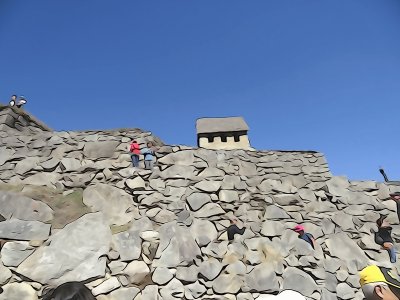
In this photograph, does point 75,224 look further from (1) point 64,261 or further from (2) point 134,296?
(2) point 134,296

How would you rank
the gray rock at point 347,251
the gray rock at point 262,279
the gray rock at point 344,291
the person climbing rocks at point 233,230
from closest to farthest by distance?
the gray rock at point 262,279 → the gray rock at point 344,291 → the person climbing rocks at point 233,230 → the gray rock at point 347,251

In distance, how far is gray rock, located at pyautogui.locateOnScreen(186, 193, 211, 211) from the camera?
773 cm

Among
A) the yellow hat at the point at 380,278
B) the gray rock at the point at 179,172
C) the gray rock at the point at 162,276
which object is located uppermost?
the gray rock at the point at 179,172

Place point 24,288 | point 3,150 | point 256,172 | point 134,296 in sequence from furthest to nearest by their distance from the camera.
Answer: point 256,172, point 3,150, point 134,296, point 24,288

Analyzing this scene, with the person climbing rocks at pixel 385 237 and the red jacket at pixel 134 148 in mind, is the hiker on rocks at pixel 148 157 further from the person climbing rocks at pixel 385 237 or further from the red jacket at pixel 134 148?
the person climbing rocks at pixel 385 237

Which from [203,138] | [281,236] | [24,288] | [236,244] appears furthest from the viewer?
[203,138]

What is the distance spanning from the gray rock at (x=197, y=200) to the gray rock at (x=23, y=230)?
11.7ft

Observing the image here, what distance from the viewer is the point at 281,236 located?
7.34 meters

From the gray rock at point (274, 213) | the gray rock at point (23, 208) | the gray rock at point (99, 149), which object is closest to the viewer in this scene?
the gray rock at point (23, 208)

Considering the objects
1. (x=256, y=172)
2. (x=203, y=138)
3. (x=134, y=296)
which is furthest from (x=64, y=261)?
(x=203, y=138)

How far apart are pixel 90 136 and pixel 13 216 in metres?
3.94

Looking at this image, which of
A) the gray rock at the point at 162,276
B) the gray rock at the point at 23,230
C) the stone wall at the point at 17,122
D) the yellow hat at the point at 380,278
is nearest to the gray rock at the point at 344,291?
the gray rock at the point at 162,276

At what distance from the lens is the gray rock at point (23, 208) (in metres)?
6.40

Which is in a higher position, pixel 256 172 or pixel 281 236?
pixel 256 172
